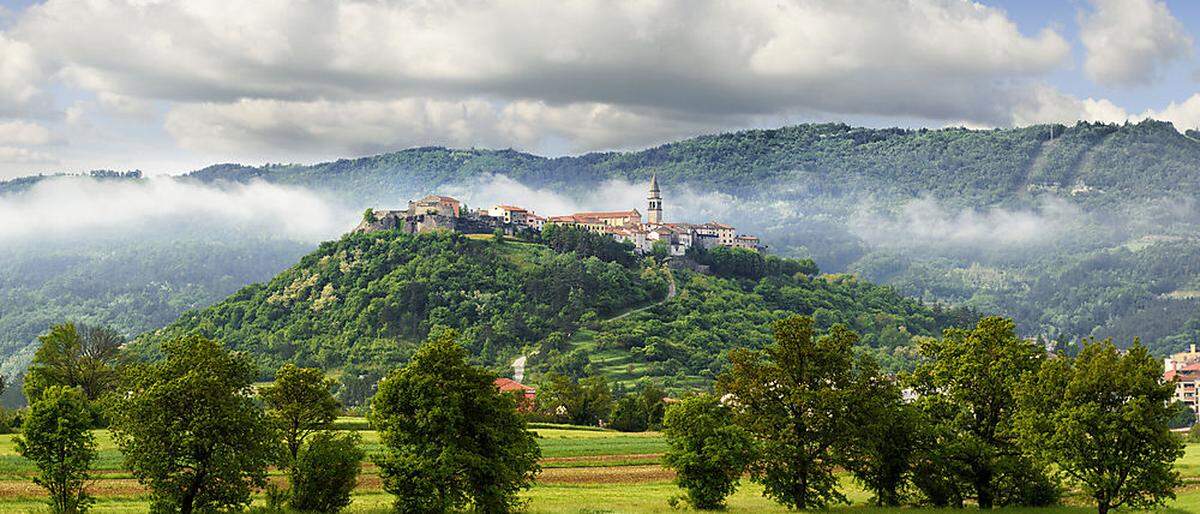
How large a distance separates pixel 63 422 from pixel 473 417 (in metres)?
16.5

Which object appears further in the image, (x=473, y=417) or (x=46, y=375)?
(x=46, y=375)

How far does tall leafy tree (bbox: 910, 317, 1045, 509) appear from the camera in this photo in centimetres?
4778

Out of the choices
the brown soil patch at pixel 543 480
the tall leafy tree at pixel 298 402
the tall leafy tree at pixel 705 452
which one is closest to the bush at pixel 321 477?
the tall leafy tree at pixel 298 402

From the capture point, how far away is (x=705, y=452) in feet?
168

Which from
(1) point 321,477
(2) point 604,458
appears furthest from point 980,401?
(2) point 604,458

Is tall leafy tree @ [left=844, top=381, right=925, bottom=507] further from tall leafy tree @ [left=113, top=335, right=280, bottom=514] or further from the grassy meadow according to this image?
tall leafy tree @ [left=113, top=335, right=280, bottom=514]

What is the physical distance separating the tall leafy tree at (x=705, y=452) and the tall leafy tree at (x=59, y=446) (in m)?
26.1

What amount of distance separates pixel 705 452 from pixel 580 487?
15623 mm

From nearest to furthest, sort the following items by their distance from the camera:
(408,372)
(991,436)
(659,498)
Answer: (408,372) < (991,436) < (659,498)

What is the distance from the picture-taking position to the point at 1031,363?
48.2 m

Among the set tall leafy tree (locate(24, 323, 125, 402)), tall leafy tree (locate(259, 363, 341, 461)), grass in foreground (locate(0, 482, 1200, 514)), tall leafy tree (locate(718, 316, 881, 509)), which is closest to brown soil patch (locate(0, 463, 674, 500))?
grass in foreground (locate(0, 482, 1200, 514))

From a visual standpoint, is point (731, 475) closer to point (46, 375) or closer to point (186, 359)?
point (186, 359)

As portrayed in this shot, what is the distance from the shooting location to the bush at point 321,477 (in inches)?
1807

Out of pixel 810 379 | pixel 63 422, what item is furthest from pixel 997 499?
pixel 63 422
